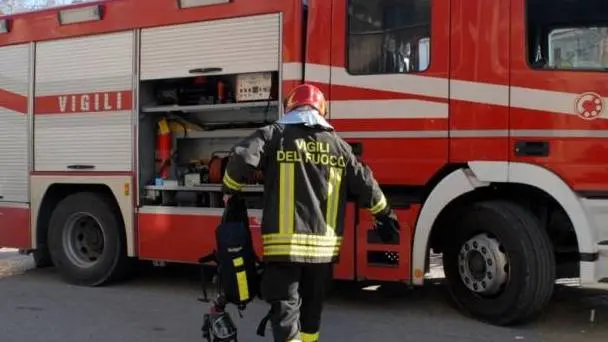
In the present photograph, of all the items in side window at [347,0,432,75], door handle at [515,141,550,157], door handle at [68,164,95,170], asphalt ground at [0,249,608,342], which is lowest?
asphalt ground at [0,249,608,342]

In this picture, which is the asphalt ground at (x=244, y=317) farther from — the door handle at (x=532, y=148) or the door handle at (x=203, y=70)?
the door handle at (x=203, y=70)

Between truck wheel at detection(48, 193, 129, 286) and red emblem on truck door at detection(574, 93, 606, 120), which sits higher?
red emblem on truck door at detection(574, 93, 606, 120)

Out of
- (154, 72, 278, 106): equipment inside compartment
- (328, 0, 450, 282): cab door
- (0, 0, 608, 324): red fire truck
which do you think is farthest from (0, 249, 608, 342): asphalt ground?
(154, 72, 278, 106): equipment inside compartment

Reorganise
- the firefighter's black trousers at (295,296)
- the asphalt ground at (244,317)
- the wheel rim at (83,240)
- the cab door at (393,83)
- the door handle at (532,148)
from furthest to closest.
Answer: the wheel rim at (83,240)
the cab door at (393,83)
the asphalt ground at (244,317)
the door handle at (532,148)
the firefighter's black trousers at (295,296)

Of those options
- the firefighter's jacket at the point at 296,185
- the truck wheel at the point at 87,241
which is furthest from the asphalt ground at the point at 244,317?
the firefighter's jacket at the point at 296,185

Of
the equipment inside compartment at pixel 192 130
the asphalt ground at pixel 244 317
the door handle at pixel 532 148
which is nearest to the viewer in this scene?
the door handle at pixel 532 148

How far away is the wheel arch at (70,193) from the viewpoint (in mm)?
7250

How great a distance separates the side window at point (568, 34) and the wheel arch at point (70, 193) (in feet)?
13.6

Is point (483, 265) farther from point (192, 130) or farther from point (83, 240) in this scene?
point (83, 240)

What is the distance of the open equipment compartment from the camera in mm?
6562

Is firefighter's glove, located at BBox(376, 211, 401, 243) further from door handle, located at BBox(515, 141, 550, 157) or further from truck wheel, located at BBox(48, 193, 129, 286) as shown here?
truck wheel, located at BBox(48, 193, 129, 286)

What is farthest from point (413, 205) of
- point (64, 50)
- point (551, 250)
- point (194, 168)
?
point (64, 50)

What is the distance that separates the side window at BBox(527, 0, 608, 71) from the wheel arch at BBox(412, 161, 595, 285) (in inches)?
32.6

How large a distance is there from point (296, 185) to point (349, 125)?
2.11 metres
